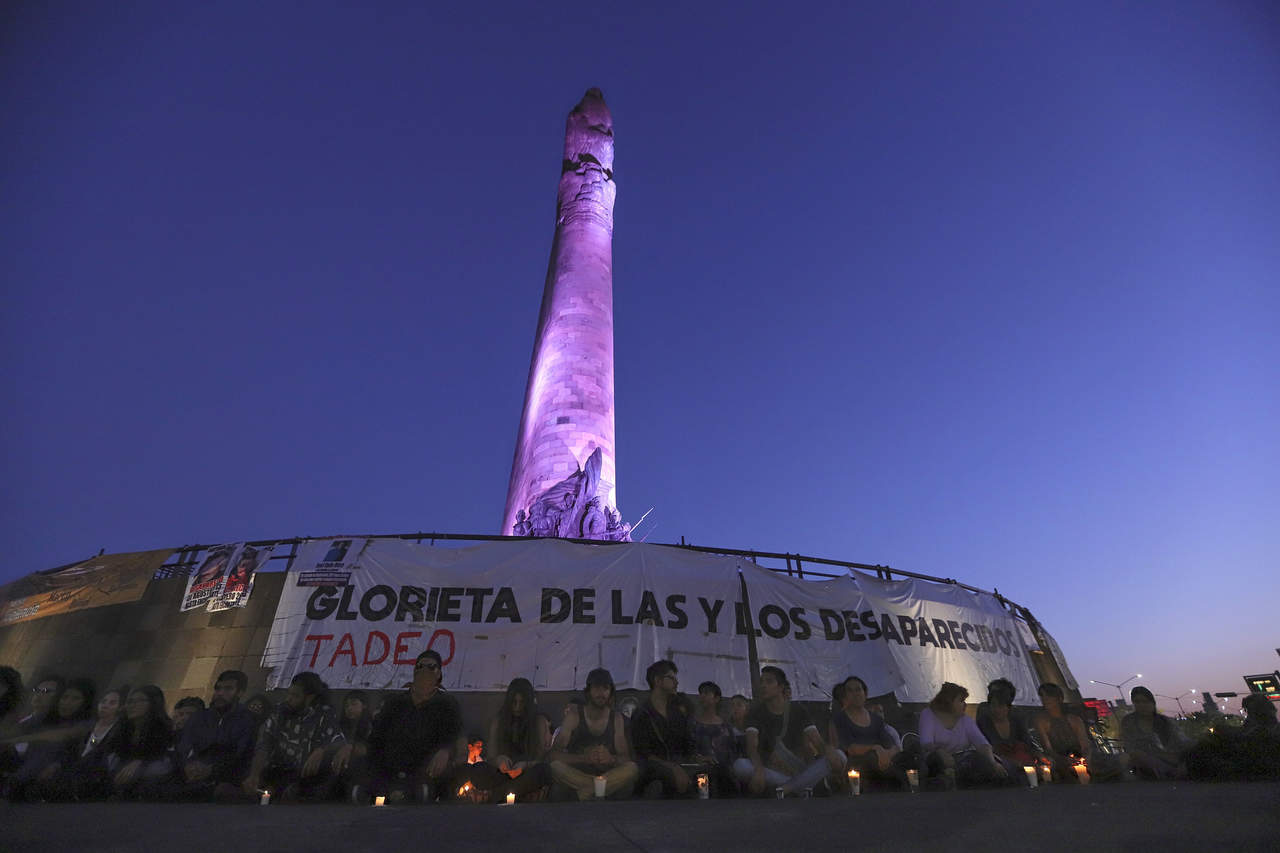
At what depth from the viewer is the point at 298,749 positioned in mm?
7023

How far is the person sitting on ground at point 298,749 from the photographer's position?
22.0 ft

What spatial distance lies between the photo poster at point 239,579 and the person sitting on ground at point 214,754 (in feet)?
11.6

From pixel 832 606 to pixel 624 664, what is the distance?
4219mm

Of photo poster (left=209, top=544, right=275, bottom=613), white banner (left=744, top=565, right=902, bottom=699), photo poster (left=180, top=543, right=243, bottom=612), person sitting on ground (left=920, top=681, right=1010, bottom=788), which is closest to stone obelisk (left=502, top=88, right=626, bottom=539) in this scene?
white banner (left=744, top=565, right=902, bottom=699)

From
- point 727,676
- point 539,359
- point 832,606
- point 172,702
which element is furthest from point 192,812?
point 539,359

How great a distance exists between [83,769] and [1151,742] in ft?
40.3

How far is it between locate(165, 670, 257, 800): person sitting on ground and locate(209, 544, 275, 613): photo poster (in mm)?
3539

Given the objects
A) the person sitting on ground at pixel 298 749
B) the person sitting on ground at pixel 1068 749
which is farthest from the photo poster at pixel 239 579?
the person sitting on ground at pixel 1068 749

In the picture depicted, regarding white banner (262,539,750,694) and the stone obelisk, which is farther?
the stone obelisk

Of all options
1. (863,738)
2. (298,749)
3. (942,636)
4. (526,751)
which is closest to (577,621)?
(526,751)

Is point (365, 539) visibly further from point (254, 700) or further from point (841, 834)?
point (841, 834)

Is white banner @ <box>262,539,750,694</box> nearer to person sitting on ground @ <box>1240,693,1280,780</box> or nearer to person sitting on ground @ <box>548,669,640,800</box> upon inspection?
person sitting on ground @ <box>548,669,640,800</box>

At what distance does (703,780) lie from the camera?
245 inches

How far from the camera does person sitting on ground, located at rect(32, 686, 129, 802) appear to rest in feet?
20.4
